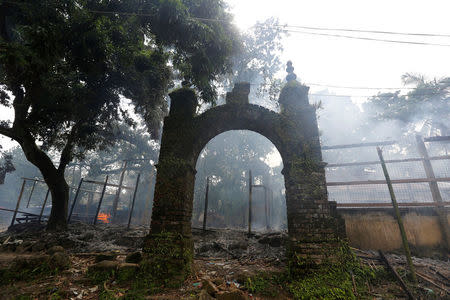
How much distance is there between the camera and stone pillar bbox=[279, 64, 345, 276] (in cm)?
443

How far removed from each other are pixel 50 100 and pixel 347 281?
36.6ft

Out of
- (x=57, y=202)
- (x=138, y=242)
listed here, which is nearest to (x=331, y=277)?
(x=138, y=242)

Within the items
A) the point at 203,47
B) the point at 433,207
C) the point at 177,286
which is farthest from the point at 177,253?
the point at 433,207

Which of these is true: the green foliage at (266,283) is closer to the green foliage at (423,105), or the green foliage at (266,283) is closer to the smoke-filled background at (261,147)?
the smoke-filled background at (261,147)

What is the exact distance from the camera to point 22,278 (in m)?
4.57

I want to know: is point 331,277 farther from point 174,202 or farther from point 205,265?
point 174,202

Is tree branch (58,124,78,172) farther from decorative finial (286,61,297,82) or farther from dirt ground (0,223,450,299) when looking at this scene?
decorative finial (286,61,297,82)

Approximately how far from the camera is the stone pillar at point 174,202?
4.63m

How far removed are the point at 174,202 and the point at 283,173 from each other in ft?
9.27

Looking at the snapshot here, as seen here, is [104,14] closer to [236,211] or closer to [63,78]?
[63,78]

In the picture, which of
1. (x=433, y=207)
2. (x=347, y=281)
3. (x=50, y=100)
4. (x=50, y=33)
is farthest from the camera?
(x=50, y=100)

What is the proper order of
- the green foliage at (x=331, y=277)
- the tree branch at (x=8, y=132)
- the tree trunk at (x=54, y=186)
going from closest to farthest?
the green foliage at (x=331, y=277), the tree branch at (x=8, y=132), the tree trunk at (x=54, y=186)

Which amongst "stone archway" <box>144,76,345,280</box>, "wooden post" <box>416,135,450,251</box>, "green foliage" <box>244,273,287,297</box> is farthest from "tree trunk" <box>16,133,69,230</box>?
"wooden post" <box>416,135,450,251</box>


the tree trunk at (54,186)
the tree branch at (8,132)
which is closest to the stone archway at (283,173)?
the tree trunk at (54,186)
